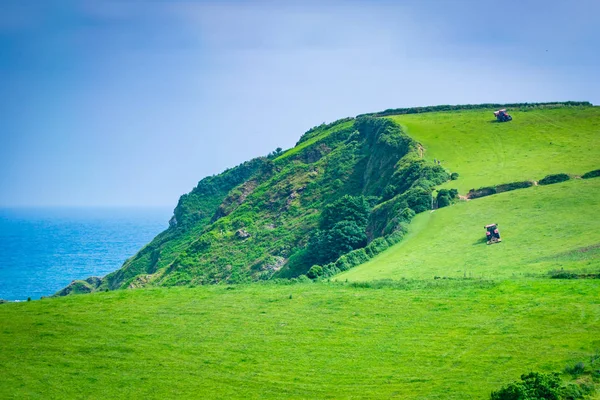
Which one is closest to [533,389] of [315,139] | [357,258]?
[357,258]

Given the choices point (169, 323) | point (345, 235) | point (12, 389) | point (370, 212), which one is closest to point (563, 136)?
point (370, 212)

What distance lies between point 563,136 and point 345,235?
3859cm

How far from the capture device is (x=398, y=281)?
5250 cm

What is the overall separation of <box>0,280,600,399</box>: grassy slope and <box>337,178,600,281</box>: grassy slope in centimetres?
625

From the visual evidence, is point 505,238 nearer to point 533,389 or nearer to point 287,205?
point 533,389

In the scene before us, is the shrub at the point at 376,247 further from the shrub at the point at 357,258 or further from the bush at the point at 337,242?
the bush at the point at 337,242

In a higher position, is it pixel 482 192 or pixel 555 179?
pixel 555 179

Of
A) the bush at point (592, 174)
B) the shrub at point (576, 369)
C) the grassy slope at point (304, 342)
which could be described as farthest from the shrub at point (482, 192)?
the shrub at point (576, 369)

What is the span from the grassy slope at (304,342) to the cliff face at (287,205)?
1122 inches

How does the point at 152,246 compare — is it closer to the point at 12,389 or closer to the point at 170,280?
the point at 170,280

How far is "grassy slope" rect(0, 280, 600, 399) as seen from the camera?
35.8 meters

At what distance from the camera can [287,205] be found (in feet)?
383

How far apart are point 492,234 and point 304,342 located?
27.2m

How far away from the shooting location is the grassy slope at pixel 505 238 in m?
54.0
